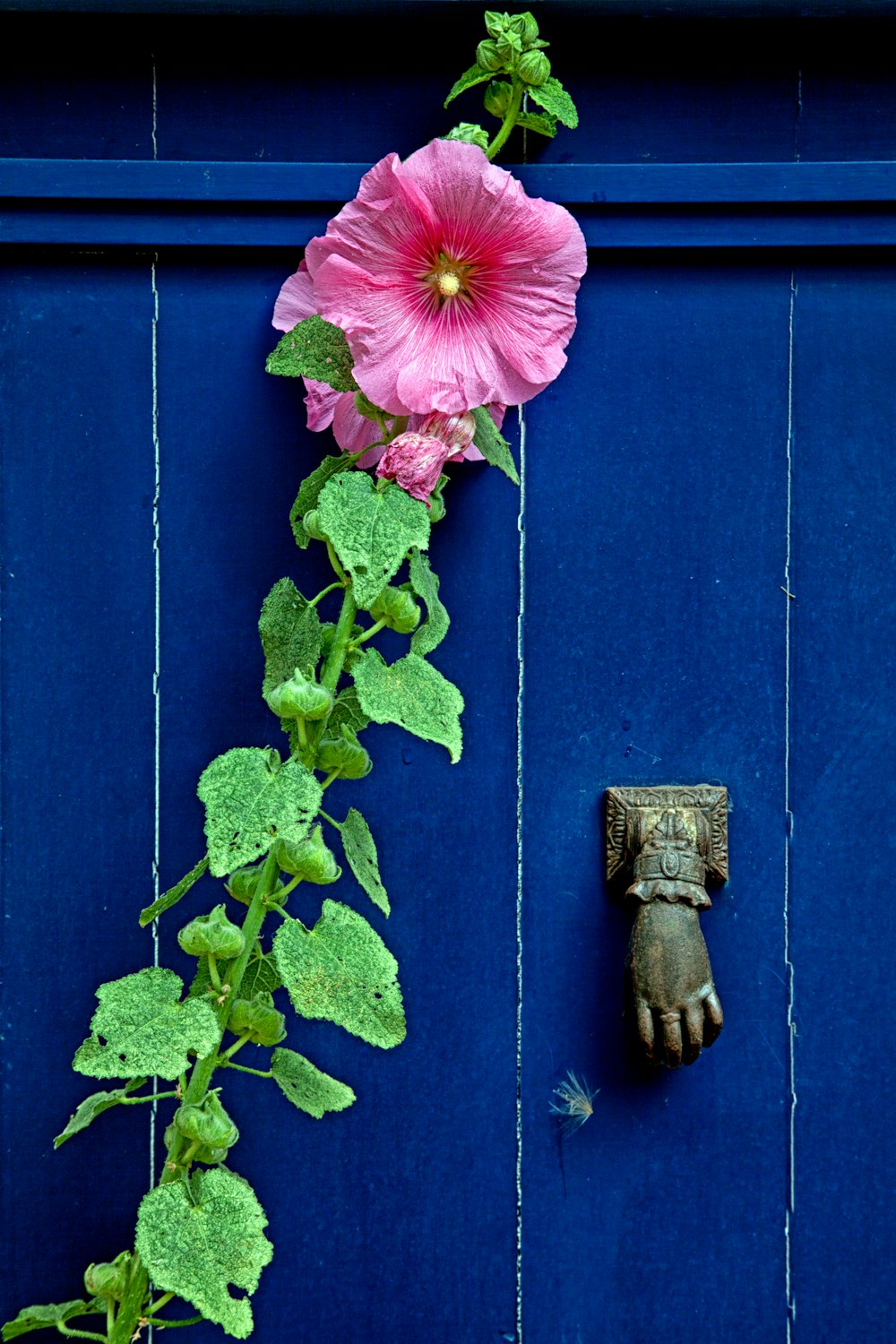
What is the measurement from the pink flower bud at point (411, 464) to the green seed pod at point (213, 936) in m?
0.27

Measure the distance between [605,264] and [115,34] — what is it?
1.29ft

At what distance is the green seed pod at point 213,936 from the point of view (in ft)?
2.19

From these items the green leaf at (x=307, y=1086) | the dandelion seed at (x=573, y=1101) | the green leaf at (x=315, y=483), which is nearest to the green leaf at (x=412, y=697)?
the green leaf at (x=315, y=483)

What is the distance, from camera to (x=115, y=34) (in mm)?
856

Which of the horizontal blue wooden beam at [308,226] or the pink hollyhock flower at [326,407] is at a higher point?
the horizontal blue wooden beam at [308,226]

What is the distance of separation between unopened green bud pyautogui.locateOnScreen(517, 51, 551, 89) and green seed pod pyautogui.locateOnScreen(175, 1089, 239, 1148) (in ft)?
2.21

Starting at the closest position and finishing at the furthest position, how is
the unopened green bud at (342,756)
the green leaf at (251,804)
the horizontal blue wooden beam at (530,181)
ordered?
the green leaf at (251,804), the unopened green bud at (342,756), the horizontal blue wooden beam at (530,181)

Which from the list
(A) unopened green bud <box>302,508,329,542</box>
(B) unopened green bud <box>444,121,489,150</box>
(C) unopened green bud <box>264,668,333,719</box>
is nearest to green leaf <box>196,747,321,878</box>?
(C) unopened green bud <box>264,668,333,719</box>

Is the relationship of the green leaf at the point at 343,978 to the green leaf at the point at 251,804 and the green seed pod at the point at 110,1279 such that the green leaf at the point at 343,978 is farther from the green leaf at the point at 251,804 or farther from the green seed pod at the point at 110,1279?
the green seed pod at the point at 110,1279

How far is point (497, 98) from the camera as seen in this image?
803 millimetres

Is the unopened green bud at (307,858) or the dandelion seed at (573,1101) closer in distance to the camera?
the unopened green bud at (307,858)

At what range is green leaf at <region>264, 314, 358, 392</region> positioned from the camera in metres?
0.74

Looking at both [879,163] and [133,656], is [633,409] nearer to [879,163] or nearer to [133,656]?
[879,163]


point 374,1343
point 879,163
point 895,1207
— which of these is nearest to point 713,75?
point 879,163
